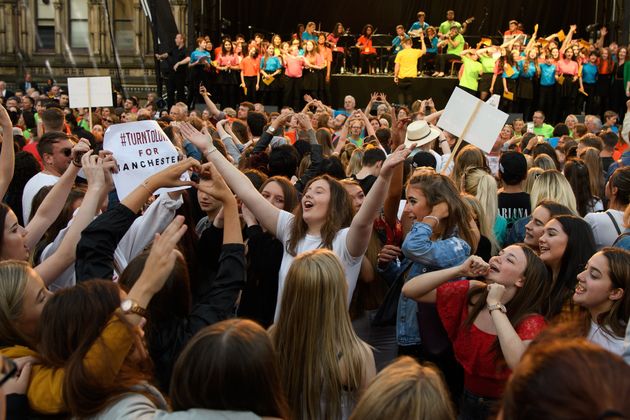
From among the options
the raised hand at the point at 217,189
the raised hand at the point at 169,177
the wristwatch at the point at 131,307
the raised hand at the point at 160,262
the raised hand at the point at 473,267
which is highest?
the raised hand at the point at 169,177

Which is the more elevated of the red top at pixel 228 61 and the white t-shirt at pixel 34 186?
the red top at pixel 228 61

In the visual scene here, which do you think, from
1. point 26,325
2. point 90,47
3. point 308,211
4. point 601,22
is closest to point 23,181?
point 308,211

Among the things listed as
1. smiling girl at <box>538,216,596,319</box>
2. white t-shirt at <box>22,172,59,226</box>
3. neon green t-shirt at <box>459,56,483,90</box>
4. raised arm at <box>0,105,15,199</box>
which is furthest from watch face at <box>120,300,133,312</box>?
neon green t-shirt at <box>459,56,483,90</box>

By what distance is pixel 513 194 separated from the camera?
5.90m

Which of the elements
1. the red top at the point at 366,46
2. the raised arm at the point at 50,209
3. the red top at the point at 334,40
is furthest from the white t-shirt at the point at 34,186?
the red top at the point at 366,46

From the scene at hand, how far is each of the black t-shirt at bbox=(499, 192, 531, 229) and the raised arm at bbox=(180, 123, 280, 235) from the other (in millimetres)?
2298

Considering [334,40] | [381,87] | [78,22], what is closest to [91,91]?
[381,87]

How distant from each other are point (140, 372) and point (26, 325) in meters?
0.63

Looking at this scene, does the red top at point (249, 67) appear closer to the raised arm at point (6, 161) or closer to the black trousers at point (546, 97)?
the black trousers at point (546, 97)

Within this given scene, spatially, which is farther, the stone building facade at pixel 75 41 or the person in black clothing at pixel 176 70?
the stone building facade at pixel 75 41

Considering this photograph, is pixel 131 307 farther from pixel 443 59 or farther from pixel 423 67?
pixel 423 67

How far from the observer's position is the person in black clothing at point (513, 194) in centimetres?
580

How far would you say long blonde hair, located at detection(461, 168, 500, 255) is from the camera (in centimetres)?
517

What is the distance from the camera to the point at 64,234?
408 cm
